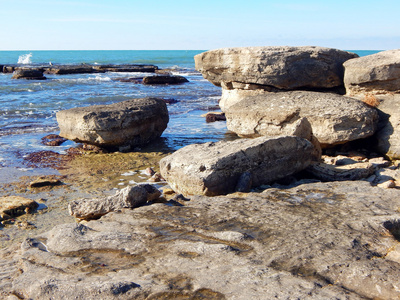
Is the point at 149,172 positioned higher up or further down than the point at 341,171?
further down

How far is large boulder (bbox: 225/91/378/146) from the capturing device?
27.8ft

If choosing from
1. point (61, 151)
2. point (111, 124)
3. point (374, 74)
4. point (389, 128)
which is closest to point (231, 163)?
point (389, 128)

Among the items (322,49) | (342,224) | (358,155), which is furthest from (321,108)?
(342,224)

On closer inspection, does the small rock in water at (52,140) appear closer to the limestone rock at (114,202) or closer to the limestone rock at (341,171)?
the limestone rock at (114,202)

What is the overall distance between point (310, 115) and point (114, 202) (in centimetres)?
481

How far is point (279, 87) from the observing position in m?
10.7

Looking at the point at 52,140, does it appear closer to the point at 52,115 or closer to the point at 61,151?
the point at 61,151

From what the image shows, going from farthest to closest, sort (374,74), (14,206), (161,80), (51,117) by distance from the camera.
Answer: (161,80)
(51,117)
(374,74)
(14,206)

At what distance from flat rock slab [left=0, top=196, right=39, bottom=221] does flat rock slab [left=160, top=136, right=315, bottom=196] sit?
81.3 inches

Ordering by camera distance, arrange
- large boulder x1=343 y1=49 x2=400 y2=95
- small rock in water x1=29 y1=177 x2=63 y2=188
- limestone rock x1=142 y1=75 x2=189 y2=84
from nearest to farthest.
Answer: small rock in water x1=29 y1=177 x2=63 y2=188, large boulder x1=343 y1=49 x2=400 y2=95, limestone rock x1=142 y1=75 x2=189 y2=84

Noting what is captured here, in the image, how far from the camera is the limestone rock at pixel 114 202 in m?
5.52

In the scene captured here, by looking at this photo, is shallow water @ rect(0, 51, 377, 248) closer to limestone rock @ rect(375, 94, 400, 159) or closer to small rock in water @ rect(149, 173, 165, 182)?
small rock in water @ rect(149, 173, 165, 182)

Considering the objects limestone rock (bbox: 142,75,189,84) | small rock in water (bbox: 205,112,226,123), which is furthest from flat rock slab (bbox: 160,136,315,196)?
limestone rock (bbox: 142,75,189,84)

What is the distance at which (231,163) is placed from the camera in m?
6.27
